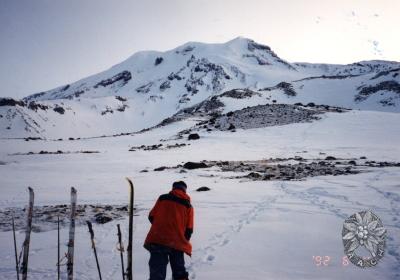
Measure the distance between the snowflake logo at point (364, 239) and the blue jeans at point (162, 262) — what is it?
13.3 feet

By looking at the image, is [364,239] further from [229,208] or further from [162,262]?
[229,208]

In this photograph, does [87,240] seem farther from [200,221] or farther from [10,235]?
[200,221]

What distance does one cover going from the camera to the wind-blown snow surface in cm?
835

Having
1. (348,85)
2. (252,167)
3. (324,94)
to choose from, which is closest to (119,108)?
(324,94)

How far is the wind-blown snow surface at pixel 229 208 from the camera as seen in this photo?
27.4 feet

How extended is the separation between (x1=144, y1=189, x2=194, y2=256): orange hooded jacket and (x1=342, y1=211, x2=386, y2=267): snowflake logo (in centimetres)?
414

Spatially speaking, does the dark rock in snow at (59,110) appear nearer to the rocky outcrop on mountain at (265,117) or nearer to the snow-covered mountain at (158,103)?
the snow-covered mountain at (158,103)

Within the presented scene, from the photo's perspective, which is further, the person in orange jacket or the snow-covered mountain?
the snow-covered mountain

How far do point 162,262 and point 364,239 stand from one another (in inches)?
210

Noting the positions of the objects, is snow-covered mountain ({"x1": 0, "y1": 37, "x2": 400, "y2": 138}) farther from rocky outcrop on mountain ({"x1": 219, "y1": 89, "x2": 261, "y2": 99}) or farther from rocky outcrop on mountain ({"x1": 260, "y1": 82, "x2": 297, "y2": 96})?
rocky outcrop on mountain ({"x1": 219, "y1": 89, "x2": 261, "y2": 99})

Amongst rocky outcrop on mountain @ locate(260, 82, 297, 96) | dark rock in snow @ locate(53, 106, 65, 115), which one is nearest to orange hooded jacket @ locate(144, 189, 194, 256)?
rocky outcrop on mountain @ locate(260, 82, 297, 96)

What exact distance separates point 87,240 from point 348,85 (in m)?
126

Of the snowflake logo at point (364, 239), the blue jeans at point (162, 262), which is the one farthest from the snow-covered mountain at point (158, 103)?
the blue jeans at point (162, 262)

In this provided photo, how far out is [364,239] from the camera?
9.30 metres
